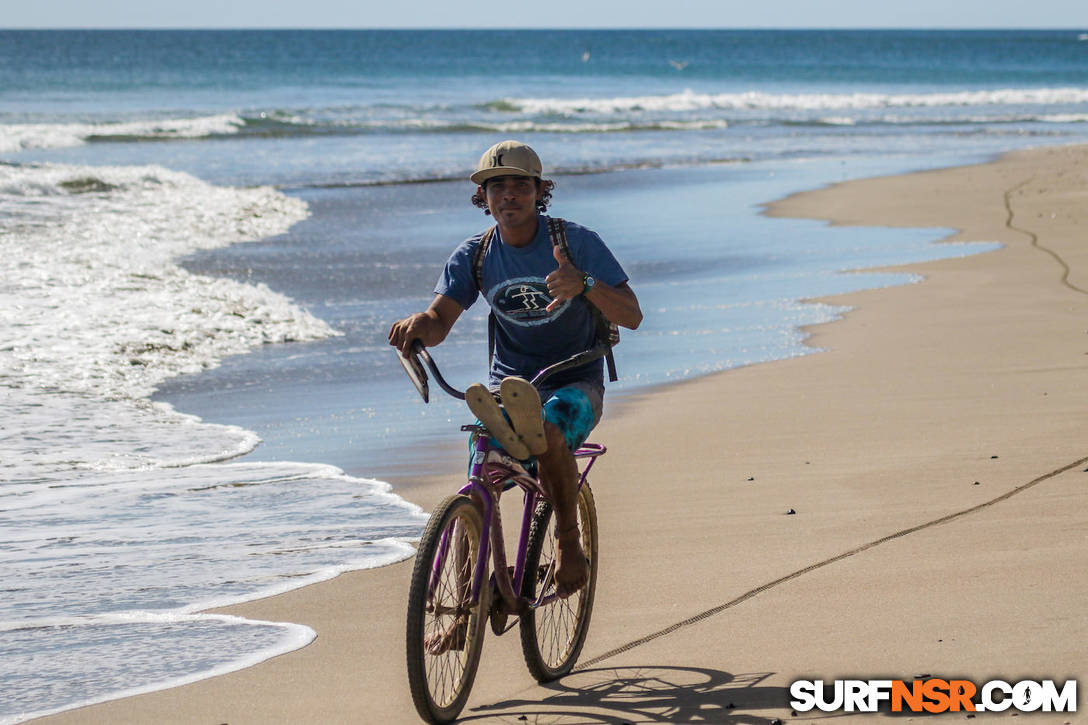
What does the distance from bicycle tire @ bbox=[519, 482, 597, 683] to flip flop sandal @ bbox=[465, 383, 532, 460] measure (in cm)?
43

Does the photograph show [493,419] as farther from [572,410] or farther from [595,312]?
[595,312]

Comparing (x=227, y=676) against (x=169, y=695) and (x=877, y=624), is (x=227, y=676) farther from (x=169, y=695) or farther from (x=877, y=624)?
(x=877, y=624)

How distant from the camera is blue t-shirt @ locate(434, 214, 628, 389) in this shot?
386 centimetres

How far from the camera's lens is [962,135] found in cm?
3488

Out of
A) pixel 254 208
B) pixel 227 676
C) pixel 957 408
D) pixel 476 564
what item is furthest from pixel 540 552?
pixel 254 208

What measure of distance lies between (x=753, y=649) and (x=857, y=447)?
2546mm

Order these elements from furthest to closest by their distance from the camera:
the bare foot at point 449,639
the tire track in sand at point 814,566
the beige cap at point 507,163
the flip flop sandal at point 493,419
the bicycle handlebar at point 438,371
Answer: the tire track in sand at point 814,566 < the beige cap at point 507,163 < the bicycle handlebar at point 438,371 < the bare foot at point 449,639 < the flip flop sandal at point 493,419

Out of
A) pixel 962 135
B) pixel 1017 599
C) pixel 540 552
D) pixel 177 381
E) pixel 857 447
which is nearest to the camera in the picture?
pixel 540 552

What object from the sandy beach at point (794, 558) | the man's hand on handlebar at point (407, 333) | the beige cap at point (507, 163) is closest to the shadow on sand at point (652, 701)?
Result: the sandy beach at point (794, 558)

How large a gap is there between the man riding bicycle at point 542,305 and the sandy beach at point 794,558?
1.93 feet

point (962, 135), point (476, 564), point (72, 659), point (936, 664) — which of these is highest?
point (962, 135)

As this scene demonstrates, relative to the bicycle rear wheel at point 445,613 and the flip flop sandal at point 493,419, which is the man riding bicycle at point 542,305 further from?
the bicycle rear wheel at point 445,613

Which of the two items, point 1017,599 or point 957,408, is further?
point 957,408

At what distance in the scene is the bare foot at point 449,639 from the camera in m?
3.60
